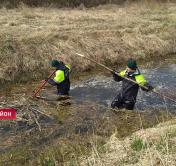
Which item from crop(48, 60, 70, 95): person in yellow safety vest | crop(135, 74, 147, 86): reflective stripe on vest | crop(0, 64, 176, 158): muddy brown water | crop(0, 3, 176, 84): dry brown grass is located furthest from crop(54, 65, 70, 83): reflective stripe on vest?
crop(0, 3, 176, 84): dry brown grass

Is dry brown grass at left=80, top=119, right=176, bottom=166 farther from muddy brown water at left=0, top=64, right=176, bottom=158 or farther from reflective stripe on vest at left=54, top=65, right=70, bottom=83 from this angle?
reflective stripe on vest at left=54, top=65, right=70, bottom=83

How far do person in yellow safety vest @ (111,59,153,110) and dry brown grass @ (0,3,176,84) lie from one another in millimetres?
4776

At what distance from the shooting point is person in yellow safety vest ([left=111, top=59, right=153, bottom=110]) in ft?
41.5

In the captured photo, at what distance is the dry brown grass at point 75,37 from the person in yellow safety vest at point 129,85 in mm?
4776

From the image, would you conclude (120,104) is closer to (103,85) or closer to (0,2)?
(103,85)

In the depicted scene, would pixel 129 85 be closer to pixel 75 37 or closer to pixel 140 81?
pixel 140 81

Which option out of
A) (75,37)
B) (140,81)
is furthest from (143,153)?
(75,37)

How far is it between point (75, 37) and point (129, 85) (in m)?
7.56

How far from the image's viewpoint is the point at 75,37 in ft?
65.3

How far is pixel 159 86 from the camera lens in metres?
16.6

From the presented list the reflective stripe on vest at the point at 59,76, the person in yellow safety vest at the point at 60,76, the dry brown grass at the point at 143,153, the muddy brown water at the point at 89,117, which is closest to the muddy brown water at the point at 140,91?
the muddy brown water at the point at 89,117

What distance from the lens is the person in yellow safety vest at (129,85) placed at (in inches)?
498

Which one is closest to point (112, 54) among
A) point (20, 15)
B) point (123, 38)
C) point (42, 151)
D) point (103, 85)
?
point (123, 38)

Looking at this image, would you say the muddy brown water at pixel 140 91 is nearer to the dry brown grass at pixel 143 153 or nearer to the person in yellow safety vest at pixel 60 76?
the person in yellow safety vest at pixel 60 76
